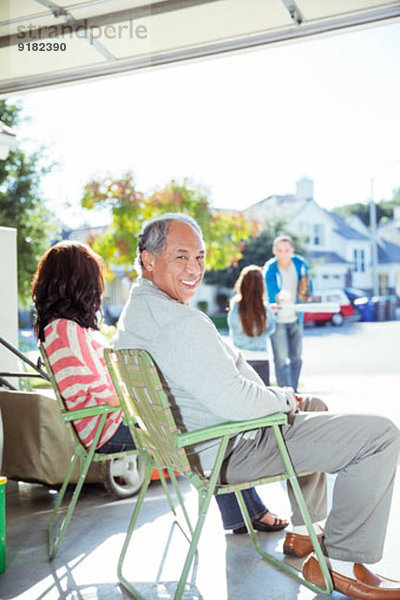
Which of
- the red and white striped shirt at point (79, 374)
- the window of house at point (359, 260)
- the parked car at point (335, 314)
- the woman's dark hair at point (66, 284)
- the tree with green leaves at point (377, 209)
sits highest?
the tree with green leaves at point (377, 209)

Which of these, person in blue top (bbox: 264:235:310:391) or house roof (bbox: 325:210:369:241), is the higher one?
house roof (bbox: 325:210:369:241)

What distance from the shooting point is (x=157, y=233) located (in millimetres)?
2383

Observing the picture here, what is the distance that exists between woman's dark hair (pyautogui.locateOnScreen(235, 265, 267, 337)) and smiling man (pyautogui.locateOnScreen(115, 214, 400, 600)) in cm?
278

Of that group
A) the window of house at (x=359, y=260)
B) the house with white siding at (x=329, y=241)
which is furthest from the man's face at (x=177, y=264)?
the window of house at (x=359, y=260)

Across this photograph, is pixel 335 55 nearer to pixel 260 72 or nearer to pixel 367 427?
pixel 260 72

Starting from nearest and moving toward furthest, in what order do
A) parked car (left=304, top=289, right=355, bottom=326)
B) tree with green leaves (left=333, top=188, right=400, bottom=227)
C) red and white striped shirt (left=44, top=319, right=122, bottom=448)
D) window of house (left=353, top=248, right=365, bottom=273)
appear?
1. red and white striped shirt (left=44, top=319, right=122, bottom=448)
2. parked car (left=304, top=289, right=355, bottom=326)
3. tree with green leaves (left=333, top=188, right=400, bottom=227)
4. window of house (left=353, top=248, right=365, bottom=273)

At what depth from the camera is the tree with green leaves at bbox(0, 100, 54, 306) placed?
12.5 metres

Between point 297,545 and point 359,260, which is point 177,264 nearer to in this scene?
point 297,545

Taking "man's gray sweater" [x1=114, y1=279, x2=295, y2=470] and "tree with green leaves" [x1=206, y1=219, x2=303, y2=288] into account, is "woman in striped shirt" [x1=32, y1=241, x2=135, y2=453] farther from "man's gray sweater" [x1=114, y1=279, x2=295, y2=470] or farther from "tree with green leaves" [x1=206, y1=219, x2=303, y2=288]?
"tree with green leaves" [x1=206, y1=219, x2=303, y2=288]

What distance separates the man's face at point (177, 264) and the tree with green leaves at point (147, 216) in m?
12.0

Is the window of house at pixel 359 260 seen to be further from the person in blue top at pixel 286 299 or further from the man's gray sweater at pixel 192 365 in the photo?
the man's gray sweater at pixel 192 365

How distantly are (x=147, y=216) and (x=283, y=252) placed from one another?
9.30 m

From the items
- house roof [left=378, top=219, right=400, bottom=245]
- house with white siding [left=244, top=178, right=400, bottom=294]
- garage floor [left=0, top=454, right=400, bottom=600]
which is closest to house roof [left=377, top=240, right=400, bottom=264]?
house roof [left=378, top=219, right=400, bottom=245]

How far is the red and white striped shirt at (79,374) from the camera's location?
2.92 m
